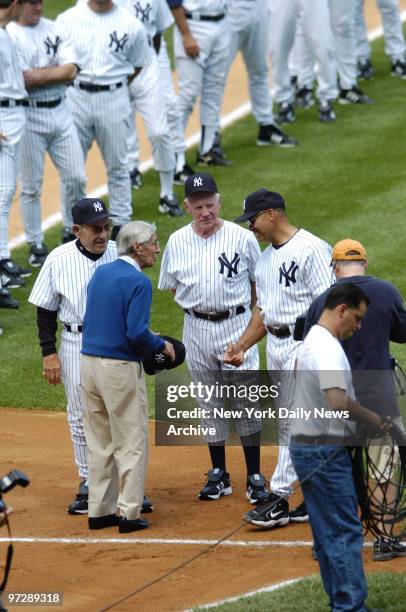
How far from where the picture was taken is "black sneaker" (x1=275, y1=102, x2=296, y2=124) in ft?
50.3

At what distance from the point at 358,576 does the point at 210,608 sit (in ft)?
2.60

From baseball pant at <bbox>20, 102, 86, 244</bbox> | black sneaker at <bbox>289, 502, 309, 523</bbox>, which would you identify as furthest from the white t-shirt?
baseball pant at <bbox>20, 102, 86, 244</bbox>

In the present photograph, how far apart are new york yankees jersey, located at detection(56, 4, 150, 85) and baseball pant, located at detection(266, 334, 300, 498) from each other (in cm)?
458

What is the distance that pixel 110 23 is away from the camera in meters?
11.5

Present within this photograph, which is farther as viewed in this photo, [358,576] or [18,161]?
[18,161]

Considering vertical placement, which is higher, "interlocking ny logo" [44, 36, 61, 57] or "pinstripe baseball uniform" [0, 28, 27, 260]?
"interlocking ny logo" [44, 36, 61, 57]

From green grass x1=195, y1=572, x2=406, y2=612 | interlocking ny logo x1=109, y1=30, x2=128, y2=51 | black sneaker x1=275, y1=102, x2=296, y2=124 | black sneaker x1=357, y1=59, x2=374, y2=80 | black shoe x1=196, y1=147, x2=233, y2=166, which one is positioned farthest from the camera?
black sneaker x1=357, y1=59, x2=374, y2=80

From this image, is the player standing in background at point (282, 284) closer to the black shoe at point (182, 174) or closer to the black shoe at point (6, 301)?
the black shoe at point (6, 301)

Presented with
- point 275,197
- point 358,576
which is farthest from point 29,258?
point 358,576

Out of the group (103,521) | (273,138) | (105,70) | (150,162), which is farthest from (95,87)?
(103,521)

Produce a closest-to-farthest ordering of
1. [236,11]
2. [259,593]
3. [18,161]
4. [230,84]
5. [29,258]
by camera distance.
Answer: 1. [259,593]
2. [18,161]
3. [29,258]
4. [236,11]
5. [230,84]

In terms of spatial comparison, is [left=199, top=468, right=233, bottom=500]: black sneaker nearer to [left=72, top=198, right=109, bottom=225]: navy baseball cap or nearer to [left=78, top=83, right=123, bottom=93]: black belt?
[left=72, top=198, right=109, bottom=225]: navy baseball cap

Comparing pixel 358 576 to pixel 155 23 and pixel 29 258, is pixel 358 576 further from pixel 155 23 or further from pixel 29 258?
pixel 155 23

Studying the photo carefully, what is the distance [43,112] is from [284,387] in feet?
14.4
